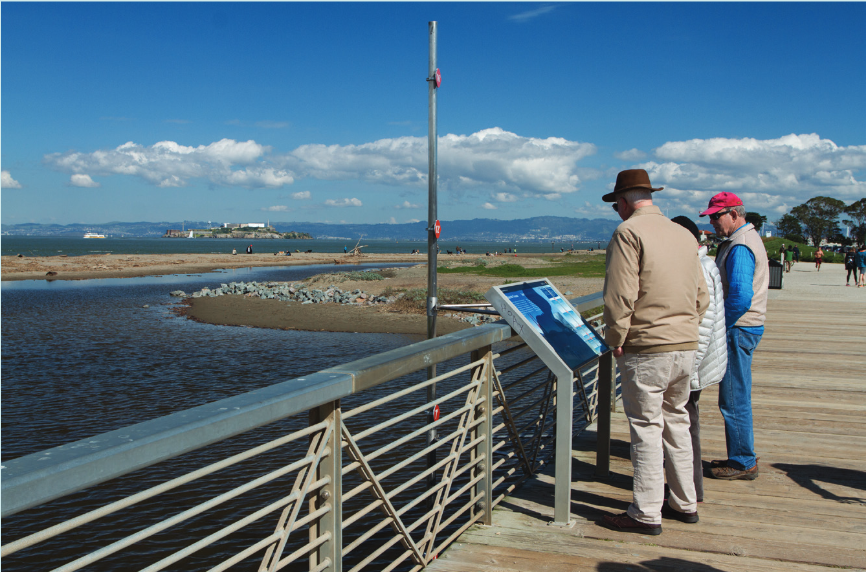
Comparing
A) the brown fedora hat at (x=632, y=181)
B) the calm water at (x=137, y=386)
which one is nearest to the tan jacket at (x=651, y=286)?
the brown fedora hat at (x=632, y=181)

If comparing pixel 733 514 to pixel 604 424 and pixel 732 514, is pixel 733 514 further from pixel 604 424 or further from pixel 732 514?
pixel 604 424

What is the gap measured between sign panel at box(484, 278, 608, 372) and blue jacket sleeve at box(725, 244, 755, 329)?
2.89 feet

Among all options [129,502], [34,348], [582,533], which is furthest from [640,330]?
[34,348]

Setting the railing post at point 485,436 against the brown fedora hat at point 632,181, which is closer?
the brown fedora hat at point 632,181

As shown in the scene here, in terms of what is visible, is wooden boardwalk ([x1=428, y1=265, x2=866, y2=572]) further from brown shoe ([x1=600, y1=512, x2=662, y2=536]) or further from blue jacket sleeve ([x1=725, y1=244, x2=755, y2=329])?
blue jacket sleeve ([x1=725, y1=244, x2=755, y2=329])

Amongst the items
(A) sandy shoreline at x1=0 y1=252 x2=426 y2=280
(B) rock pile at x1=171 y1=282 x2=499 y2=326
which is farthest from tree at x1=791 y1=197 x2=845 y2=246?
(B) rock pile at x1=171 y1=282 x2=499 y2=326

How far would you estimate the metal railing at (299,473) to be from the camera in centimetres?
156

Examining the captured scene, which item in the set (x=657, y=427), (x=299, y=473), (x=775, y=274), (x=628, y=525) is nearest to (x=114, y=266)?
(x=775, y=274)

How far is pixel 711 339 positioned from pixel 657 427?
0.70m

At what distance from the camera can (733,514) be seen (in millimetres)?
3957

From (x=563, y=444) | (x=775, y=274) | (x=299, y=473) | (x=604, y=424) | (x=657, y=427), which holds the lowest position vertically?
(x=604, y=424)

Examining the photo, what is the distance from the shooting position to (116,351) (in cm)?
1708

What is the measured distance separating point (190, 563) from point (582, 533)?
397 centimetres

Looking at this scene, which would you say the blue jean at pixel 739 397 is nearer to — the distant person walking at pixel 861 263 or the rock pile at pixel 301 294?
the rock pile at pixel 301 294
